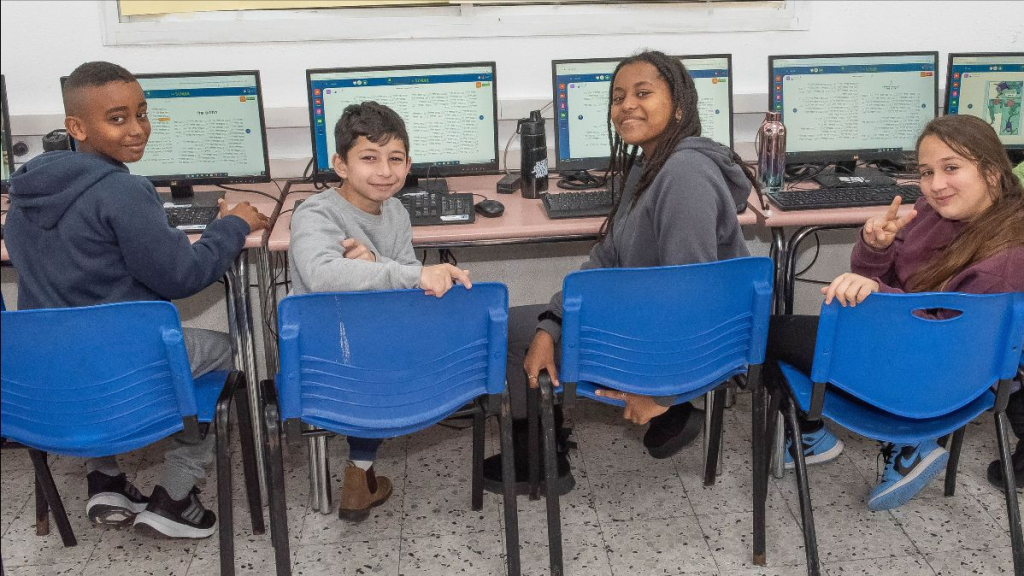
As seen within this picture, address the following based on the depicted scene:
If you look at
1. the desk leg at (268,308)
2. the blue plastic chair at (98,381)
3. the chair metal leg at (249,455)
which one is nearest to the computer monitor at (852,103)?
the desk leg at (268,308)

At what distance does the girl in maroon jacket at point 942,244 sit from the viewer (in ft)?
6.85

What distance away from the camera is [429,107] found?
293 centimetres

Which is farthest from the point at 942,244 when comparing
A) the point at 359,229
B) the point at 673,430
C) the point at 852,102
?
the point at 359,229

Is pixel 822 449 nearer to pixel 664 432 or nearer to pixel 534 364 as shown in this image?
pixel 664 432

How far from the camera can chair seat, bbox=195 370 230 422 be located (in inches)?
80.3

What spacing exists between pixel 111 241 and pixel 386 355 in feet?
2.33

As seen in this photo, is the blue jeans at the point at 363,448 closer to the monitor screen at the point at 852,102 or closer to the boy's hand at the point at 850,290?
the boy's hand at the point at 850,290

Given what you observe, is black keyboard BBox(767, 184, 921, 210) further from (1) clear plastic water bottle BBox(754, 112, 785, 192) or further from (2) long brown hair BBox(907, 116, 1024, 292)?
(2) long brown hair BBox(907, 116, 1024, 292)

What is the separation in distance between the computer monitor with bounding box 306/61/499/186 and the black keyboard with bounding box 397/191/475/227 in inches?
7.4

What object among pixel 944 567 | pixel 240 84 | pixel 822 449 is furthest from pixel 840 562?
pixel 240 84

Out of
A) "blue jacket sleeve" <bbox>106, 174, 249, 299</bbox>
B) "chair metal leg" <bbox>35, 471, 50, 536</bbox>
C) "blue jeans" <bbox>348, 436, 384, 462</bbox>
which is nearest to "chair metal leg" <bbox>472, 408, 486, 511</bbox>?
"blue jeans" <bbox>348, 436, 384, 462</bbox>

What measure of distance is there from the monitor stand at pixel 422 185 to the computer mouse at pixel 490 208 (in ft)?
0.71

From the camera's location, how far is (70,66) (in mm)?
3096

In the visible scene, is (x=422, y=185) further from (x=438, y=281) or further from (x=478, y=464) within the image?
(x=438, y=281)
